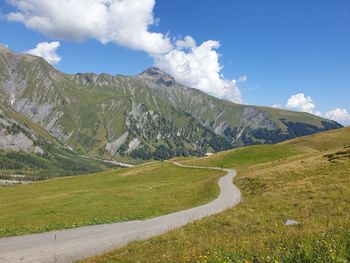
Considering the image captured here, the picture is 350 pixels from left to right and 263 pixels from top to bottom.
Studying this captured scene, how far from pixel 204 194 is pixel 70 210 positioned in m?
19.3

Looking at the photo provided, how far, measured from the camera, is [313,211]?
28438 millimetres

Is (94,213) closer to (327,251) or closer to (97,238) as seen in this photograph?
(97,238)

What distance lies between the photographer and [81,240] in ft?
92.5

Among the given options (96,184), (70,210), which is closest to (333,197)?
(70,210)

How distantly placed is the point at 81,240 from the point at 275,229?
15.4 m

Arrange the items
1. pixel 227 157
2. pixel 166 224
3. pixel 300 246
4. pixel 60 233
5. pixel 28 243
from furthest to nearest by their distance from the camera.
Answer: pixel 227 157 → pixel 166 224 → pixel 60 233 → pixel 28 243 → pixel 300 246

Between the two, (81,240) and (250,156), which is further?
(250,156)

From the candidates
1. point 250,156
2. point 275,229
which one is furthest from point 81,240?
point 250,156

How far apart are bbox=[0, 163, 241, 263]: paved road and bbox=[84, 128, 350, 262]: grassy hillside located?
4.24 m

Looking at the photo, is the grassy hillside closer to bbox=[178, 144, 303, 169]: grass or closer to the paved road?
the paved road

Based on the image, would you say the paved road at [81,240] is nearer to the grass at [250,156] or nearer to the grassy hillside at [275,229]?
the grassy hillside at [275,229]

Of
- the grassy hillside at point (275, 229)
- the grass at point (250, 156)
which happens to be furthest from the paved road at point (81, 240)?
the grass at point (250, 156)

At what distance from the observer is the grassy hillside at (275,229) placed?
10797 mm

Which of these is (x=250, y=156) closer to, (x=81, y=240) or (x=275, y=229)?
(x=81, y=240)
